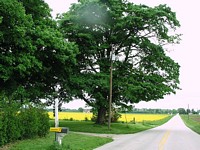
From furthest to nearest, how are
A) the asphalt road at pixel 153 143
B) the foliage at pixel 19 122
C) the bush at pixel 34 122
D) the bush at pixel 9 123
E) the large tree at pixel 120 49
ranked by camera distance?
the large tree at pixel 120 49, the asphalt road at pixel 153 143, the bush at pixel 34 122, the foliage at pixel 19 122, the bush at pixel 9 123

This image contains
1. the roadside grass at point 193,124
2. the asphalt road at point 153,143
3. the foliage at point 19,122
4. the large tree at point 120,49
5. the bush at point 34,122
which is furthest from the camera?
the roadside grass at point 193,124

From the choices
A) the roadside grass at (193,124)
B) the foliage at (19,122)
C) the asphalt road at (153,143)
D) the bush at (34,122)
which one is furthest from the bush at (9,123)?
the roadside grass at (193,124)

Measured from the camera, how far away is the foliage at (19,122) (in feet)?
48.2

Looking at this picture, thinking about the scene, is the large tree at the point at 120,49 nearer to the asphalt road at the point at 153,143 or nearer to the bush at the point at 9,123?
the asphalt road at the point at 153,143

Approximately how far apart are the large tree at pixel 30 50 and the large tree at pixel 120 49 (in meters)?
4.93

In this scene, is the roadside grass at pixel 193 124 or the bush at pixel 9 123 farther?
the roadside grass at pixel 193 124

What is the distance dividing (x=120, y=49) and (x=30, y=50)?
19105 millimetres

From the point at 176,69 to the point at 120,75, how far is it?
6.54 meters

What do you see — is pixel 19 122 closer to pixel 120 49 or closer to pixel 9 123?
pixel 9 123

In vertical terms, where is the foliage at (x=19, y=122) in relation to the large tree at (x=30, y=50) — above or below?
below

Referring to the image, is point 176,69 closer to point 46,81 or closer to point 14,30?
point 46,81

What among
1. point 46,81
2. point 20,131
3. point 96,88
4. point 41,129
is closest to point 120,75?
point 96,88

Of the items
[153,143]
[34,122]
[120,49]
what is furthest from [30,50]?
[120,49]

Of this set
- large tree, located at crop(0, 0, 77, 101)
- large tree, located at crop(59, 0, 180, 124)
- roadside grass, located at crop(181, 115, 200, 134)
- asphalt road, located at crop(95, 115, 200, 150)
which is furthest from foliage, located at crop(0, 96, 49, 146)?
roadside grass, located at crop(181, 115, 200, 134)
